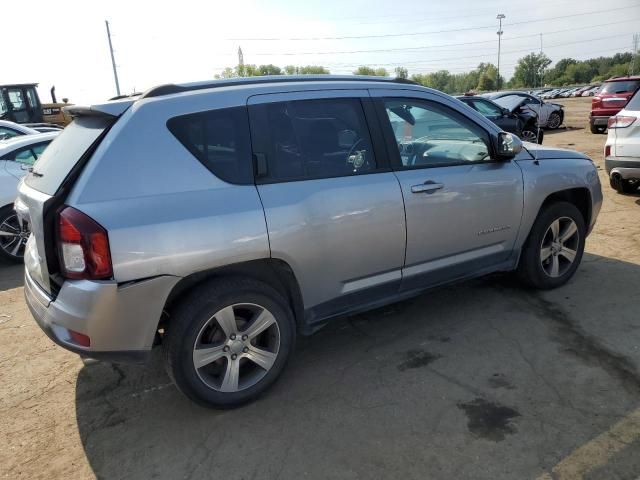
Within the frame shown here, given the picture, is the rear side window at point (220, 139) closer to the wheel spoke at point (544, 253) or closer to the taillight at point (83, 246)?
the taillight at point (83, 246)

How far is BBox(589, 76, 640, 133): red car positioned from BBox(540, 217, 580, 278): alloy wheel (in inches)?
548

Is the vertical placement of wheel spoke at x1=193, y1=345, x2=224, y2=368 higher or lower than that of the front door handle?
lower

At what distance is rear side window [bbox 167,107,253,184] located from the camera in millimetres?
2760

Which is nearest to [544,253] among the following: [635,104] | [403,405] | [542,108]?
[403,405]

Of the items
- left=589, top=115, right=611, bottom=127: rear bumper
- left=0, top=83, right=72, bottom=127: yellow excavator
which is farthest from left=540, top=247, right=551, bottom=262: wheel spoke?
left=0, top=83, right=72, bottom=127: yellow excavator

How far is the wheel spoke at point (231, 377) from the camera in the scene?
116 inches

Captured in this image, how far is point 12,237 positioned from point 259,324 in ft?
16.0

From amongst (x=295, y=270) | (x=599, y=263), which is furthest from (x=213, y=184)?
(x=599, y=263)

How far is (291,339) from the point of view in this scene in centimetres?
314

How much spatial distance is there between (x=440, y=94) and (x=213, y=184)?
1993 millimetres

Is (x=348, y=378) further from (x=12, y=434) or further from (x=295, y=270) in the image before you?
(x=12, y=434)

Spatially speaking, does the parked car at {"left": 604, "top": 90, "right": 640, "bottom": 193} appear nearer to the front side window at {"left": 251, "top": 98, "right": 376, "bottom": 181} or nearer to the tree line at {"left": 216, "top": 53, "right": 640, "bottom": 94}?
the front side window at {"left": 251, "top": 98, "right": 376, "bottom": 181}

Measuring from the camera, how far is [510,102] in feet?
54.0

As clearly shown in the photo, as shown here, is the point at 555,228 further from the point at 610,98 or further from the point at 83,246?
the point at 610,98
